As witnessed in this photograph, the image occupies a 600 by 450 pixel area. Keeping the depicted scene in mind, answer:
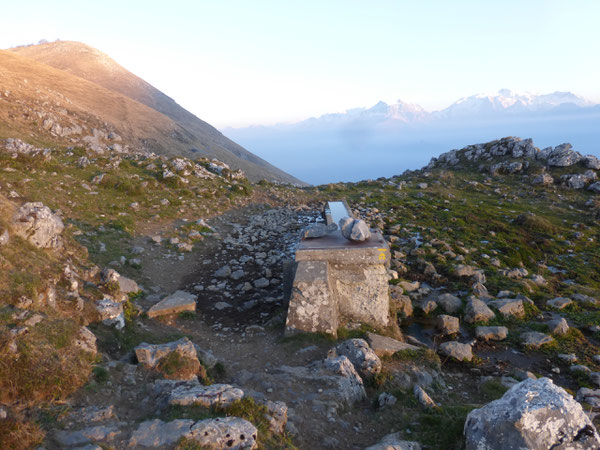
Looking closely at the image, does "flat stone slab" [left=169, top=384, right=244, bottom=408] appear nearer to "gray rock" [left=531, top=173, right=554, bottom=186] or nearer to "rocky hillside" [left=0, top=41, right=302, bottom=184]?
"rocky hillside" [left=0, top=41, right=302, bottom=184]

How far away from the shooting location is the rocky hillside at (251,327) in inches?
162

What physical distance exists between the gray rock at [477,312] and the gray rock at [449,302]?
14.8 inches

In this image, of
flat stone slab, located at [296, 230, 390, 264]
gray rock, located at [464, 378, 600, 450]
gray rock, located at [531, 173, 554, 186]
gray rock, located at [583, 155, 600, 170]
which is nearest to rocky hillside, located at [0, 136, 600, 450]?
gray rock, located at [464, 378, 600, 450]

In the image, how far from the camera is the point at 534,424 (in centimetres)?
382

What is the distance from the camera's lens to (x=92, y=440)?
3.74 meters

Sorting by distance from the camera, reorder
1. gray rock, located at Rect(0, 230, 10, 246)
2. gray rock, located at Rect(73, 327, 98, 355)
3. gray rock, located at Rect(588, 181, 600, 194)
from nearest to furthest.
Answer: gray rock, located at Rect(73, 327, 98, 355) < gray rock, located at Rect(0, 230, 10, 246) < gray rock, located at Rect(588, 181, 600, 194)

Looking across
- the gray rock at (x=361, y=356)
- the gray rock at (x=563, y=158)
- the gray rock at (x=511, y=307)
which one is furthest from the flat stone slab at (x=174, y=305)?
the gray rock at (x=563, y=158)

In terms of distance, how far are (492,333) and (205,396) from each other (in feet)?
25.7

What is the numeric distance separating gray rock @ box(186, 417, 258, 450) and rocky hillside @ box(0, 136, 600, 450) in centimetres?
2

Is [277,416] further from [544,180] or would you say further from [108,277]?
[544,180]

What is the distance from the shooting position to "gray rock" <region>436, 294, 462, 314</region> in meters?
10.4

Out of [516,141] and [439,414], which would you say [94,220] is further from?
[516,141]

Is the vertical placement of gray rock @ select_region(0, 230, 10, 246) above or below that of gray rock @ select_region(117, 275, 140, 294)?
above

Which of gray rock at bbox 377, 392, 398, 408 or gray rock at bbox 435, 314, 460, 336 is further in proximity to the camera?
gray rock at bbox 435, 314, 460, 336
